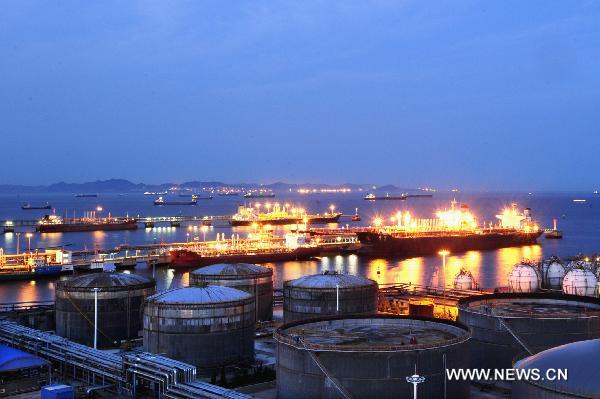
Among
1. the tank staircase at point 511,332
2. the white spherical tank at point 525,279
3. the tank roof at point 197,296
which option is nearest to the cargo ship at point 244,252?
the white spherical tank at point 525,279

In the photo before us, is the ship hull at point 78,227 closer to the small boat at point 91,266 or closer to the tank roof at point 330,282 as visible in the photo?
the small boat at point 91,266

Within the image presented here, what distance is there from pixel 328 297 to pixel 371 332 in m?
7.62

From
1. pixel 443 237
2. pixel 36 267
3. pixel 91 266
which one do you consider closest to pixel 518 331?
pixel 36 267

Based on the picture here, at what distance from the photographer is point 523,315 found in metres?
24.1

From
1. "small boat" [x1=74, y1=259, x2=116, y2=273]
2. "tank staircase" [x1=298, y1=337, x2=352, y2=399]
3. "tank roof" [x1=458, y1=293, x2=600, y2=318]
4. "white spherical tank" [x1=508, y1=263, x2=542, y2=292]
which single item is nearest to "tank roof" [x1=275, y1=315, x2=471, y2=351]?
"tank staircase" [x1=298, y1=337, x2=352, y2=399]

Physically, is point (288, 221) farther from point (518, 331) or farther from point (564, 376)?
point (564, 376)

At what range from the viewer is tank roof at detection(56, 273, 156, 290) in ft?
98.6

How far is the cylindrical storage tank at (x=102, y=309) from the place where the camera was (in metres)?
29.8

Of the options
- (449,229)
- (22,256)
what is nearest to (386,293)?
(22,256)

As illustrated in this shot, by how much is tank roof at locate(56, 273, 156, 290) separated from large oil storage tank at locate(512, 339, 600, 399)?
18.9 meters

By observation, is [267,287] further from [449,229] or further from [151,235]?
[151,235]

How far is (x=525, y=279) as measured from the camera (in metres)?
35.6

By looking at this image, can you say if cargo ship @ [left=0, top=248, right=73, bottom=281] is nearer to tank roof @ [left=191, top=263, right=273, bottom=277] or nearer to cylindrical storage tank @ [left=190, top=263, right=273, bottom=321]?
cylindrical storage tank @ [left=190, top=263, right=273, bottom=321]

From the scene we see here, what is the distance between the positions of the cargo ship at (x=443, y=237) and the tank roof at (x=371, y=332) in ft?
237
